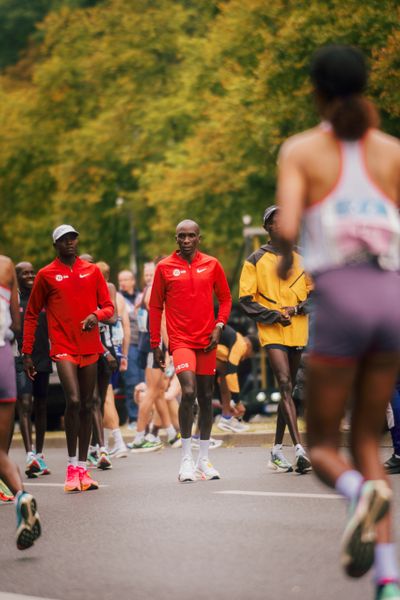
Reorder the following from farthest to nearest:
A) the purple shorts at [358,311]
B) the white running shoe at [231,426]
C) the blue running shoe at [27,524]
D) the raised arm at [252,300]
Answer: the white running shoe at [231,426] < the raised arm at [252,300] < the blue running shoe at [27,524] < the purple shorts at [358,311]

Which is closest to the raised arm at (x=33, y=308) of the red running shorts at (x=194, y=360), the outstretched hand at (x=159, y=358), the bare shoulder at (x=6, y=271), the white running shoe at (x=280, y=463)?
the outstretched hand at (x=159, y=358)

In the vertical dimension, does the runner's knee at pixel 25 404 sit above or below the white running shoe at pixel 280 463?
below

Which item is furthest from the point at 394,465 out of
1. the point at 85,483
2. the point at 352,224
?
the point at 352,224

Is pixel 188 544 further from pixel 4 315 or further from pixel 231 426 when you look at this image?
pixel 231 426

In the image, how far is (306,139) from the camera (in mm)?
5305

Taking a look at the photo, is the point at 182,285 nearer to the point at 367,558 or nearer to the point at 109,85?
the point at 367,558

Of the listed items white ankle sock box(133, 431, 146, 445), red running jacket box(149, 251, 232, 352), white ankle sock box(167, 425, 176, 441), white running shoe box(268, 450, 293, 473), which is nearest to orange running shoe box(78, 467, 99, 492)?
red running jacket box(149, 251, 232, 352)

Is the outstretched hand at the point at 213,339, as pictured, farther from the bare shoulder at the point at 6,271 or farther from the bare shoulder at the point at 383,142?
the bare shoulder at the point at 383,142

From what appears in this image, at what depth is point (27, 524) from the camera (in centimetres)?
764

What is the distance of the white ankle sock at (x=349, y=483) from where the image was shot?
5168 mm

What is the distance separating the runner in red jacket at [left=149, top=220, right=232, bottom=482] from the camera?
38.8 feet

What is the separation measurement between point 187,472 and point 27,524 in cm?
426

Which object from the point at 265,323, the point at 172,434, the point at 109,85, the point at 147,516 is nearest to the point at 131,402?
the point at 172,434

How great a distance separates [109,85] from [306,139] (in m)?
40.3
